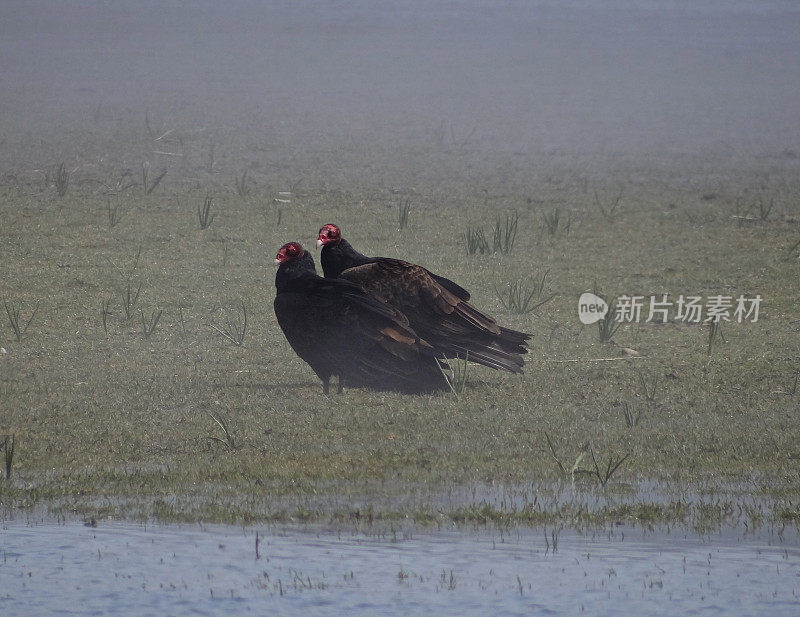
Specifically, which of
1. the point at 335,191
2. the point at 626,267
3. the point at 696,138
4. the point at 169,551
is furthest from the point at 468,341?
the point at 696,138

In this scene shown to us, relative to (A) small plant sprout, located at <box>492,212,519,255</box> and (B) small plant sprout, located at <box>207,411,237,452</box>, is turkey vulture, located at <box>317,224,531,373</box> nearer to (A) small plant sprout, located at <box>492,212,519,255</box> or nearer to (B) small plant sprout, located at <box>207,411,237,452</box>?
(B) small plant sprout, located at <box>207,411,237,452</box>

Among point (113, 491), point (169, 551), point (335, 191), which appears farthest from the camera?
point (335, 191)

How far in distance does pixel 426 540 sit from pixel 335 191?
13.4 metres

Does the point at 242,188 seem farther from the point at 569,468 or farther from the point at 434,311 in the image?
the point at 569,468

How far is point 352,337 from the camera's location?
9.18 metres

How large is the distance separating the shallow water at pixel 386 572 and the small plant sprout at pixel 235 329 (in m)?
4.83

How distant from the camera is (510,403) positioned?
9.20 m

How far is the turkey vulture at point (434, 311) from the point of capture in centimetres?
969

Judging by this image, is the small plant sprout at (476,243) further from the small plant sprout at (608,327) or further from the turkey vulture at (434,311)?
the turkey vulture at (434,311)

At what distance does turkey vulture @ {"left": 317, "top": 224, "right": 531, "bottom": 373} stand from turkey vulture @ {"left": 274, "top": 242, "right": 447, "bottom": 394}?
0.31 m

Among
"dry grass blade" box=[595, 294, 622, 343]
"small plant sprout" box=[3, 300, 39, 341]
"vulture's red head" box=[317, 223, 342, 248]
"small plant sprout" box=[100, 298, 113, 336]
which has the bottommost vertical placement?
"small plant sprout" box=[3, 300, 39, 341]

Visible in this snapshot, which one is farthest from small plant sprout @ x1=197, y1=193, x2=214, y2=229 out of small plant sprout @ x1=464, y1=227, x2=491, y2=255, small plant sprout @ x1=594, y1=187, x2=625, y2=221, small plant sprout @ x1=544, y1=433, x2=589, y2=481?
small plant sprout @ x1=544, y1=433, x2=589, y2=481

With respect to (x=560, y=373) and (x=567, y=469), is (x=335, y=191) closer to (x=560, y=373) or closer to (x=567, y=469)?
(x=560, y=373)

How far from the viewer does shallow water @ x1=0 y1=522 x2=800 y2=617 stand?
5.57 m
